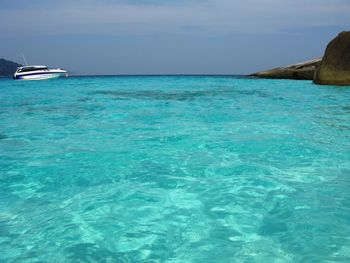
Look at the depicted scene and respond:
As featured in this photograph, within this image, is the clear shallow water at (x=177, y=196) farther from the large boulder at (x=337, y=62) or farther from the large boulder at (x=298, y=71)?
the large boulder at (x=298, y=71)

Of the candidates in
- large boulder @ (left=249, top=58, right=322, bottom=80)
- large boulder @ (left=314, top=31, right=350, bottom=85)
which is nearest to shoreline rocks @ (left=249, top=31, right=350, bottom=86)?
large boulder @ (left=314, top=31, right=350, bottom=85)

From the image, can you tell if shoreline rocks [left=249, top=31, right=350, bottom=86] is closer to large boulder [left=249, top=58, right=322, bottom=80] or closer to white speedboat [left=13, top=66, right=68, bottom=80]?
large boulder [left=249, top=58, right=322, bottom=80]

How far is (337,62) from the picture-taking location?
24.6 meters

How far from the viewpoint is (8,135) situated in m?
9.05

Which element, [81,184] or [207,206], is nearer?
[207,206]

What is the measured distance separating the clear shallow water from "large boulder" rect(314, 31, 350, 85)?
1765cm

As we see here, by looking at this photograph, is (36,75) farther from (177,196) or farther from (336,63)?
(177,196)

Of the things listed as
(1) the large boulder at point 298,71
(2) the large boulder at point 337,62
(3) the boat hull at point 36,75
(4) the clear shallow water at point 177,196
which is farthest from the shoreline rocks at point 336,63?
(3) the boat hull at point 36,75

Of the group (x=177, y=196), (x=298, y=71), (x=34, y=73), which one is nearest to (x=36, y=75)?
(x=34, y=73)

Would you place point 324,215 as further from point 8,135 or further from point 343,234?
point 8,135

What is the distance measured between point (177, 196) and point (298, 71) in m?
37.7

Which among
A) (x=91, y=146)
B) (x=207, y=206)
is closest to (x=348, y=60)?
(x=91, y=146)

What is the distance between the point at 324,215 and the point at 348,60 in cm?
2303

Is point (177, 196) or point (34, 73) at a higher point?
point (34, 73)
